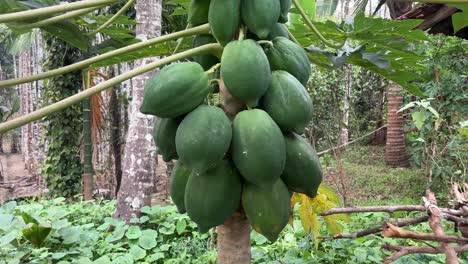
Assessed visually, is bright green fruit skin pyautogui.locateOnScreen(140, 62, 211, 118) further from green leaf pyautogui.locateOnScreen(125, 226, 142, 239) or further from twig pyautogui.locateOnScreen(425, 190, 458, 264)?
green leaf pyautogui.locateOnScreen(125, 226, 142, 239)

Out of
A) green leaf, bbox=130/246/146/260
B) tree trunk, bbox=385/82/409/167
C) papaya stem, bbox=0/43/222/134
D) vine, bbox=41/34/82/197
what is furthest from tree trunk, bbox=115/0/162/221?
tree trunk, bbox=385/82/409/167

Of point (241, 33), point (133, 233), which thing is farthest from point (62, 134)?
point (241, 33)

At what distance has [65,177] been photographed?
6621mm

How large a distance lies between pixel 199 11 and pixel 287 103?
0.31 metres

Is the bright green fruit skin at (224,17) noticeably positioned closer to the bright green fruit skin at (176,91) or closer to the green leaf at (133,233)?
the bright green fruit skin at (176,91)

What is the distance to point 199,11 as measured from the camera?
979 millimetres

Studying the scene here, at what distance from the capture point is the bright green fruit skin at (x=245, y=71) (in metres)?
0.81

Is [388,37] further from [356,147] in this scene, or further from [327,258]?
[356,147]

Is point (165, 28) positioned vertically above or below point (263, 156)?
above

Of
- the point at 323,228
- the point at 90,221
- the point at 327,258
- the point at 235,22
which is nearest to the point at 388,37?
the point at 235,22

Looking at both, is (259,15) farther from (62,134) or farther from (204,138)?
(62,134)

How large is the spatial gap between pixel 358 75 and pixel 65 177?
823 cm

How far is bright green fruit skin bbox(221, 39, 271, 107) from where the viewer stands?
2.66ft

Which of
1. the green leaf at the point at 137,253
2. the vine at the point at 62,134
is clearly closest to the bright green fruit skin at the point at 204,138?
the green leaf at the point at 137,253
